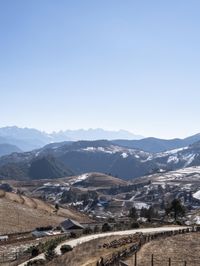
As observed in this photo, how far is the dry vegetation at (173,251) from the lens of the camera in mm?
42466

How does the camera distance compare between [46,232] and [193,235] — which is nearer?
[193,235]

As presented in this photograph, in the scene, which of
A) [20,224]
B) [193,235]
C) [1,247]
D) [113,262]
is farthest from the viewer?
[20,224]

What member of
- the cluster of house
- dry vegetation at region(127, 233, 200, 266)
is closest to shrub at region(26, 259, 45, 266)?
dry vegetation at region(127, 233, 200, 266)

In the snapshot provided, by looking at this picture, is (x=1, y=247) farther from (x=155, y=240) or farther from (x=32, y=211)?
(x=32, y=211)

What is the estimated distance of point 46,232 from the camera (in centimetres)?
9762

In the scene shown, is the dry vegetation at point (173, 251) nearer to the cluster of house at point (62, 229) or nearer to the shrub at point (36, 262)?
the shrub at point (36, 262)

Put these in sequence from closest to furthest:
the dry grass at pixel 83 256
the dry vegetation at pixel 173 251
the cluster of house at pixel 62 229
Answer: the dry vegetation at pixel 173 251 < the dry grass at pixel 83 256 < the cluster of house at pixel 62 229

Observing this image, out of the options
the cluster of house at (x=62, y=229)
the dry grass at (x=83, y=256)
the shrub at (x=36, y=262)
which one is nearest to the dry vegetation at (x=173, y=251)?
the dry grass at (x=83, y=256)

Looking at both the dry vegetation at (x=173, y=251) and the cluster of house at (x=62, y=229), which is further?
the cluster of house at (x=62, y=229)

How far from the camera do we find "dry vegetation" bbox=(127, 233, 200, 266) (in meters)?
42.5

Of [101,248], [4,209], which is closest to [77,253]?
[101,248]

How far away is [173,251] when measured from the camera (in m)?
49.2

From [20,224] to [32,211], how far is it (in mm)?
34000

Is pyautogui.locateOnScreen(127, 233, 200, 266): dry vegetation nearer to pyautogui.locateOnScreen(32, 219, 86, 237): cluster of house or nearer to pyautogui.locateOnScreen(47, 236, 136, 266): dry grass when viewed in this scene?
pyautogui.locateOnScreen(47, 236, 136, 266): dry grass
